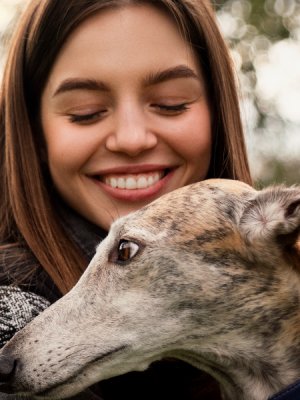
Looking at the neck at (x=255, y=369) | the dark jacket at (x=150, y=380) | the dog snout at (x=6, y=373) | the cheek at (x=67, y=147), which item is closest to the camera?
the dog snout at (x=6, y=373)

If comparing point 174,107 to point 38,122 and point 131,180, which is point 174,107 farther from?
point 38,122

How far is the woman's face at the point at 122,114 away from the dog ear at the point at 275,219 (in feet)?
2.04

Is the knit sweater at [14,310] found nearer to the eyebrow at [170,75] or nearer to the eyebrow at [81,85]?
the eyebrow at [81,85]

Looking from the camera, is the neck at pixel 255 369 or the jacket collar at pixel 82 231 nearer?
the neck at pixel 255 369

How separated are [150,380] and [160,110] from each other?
1.14 meters

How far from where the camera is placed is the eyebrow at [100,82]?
10.6 ft

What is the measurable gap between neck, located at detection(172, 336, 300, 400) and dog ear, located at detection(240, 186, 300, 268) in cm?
33

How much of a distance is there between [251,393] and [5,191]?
1.51m

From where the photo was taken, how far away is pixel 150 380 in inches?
125

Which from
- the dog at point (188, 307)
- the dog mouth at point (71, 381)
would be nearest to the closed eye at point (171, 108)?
the dog at point (188, 307)

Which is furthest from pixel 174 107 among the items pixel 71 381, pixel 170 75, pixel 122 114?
pixel 71 381

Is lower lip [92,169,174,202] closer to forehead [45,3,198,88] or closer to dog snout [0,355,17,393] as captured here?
forehead [45,3,198,88]

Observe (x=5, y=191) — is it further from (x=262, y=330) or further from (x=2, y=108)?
(x=262, y=330)

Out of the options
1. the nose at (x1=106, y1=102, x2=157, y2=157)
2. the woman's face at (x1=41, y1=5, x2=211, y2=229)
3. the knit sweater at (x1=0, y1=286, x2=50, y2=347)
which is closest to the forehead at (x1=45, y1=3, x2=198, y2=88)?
the woman's face at (x1=41, y1=5, x2=211, y2=229)
